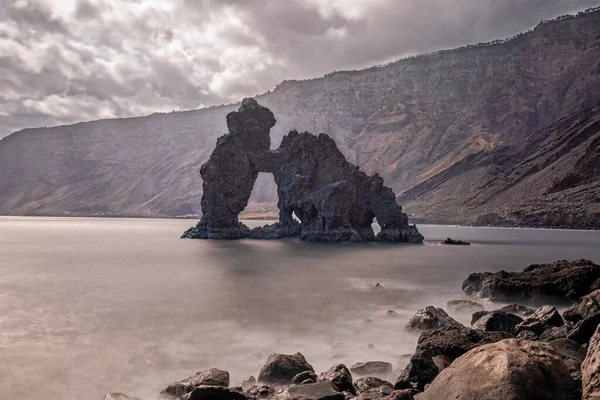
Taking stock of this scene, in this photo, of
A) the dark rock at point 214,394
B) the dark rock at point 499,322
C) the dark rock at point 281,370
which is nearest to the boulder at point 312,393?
the dark rock at point 214,394

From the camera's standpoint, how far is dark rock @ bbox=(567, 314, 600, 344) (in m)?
11.8

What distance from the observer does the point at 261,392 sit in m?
11.2

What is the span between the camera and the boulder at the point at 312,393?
909cm

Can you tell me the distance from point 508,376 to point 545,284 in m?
20.3

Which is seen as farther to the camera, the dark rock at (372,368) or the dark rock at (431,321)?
the dark rock at (431,321)

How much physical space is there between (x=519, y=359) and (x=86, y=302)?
81.5 ft

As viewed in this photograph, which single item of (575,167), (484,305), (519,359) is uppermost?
(575,167)

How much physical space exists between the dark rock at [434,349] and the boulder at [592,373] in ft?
12.8

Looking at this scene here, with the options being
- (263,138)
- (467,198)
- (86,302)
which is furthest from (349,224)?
(467,198)

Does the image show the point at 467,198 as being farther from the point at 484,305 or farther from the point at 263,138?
the point at 484,305

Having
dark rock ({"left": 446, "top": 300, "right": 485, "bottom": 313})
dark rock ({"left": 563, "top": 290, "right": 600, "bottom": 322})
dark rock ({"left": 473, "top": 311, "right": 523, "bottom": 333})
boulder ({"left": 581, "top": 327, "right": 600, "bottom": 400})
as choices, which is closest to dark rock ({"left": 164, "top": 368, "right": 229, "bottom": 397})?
A: boulder ({"left": 581, "top": 327, "right": 600, "bottom": 400})

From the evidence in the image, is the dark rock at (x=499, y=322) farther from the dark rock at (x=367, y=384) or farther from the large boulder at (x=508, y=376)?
the large boulder at (x=508, y=376)

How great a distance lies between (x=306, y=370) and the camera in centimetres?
1259

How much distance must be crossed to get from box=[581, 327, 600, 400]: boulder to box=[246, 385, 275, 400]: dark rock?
6890 mm
